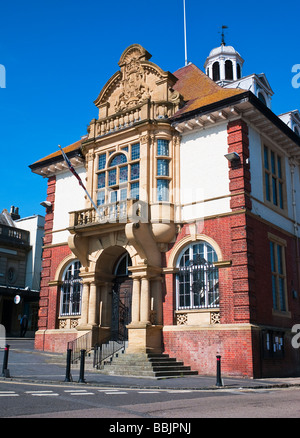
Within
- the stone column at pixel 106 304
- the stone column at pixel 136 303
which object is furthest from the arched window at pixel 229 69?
the stone column at pixel 136 303

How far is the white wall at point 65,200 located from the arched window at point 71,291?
1642mm

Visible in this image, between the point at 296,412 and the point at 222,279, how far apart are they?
1003cm

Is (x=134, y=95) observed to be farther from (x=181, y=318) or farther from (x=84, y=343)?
(x=84, y=343)

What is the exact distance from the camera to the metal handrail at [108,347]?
60.3 ft

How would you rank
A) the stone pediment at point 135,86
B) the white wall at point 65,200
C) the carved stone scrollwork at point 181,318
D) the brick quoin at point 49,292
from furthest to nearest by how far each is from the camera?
the white wall at point 65,200, the brick quoin at point 49,292, the stone pediment at point 135,86, the carved stone scrollwork at point 181,318

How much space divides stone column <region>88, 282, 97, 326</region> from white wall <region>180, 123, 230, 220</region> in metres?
5.35

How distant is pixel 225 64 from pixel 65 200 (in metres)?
17.7

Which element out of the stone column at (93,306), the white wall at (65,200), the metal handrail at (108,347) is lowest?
the metal handrail at (108,347)

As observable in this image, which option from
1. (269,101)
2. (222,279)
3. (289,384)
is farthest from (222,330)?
(269,101)

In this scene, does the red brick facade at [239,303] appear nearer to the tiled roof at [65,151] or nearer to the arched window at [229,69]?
the tiled roof at [65,151]

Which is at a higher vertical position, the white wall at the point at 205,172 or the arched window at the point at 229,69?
the arched window at the point at 229,69

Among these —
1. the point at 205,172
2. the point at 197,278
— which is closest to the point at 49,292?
the point at 197,278

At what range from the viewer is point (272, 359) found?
60.0 ft
